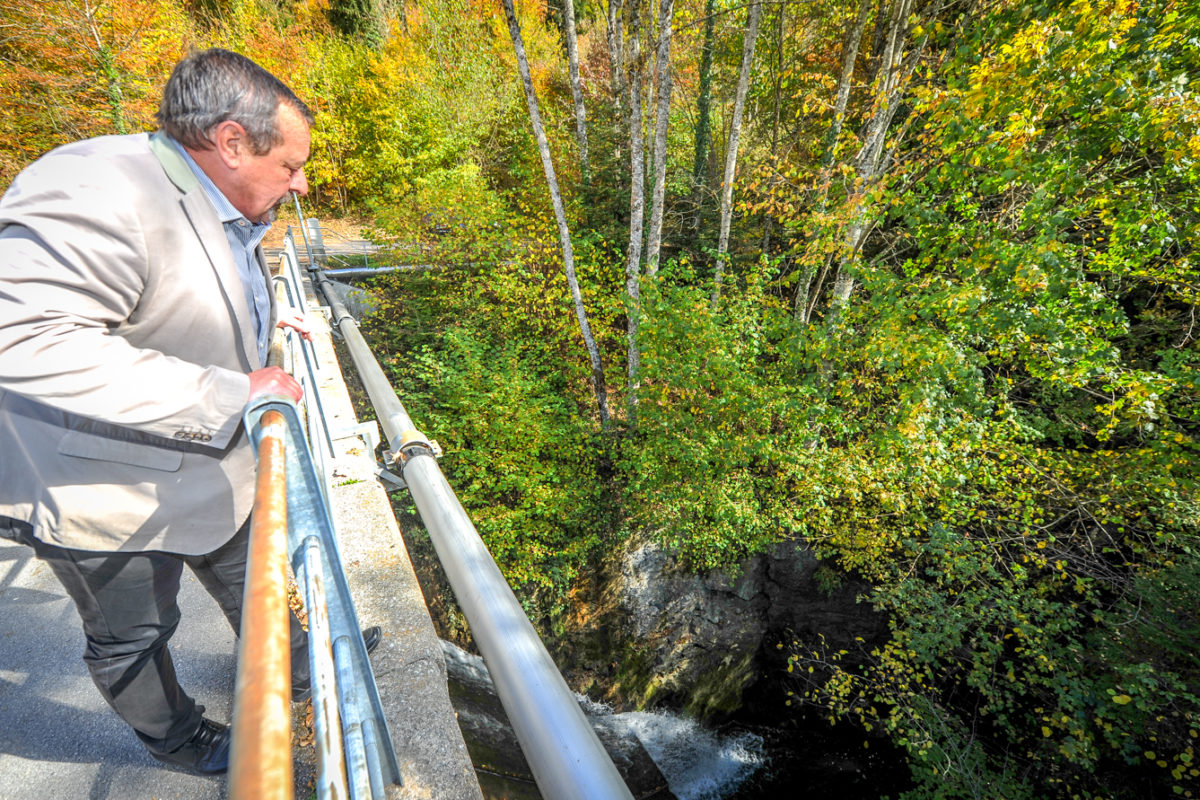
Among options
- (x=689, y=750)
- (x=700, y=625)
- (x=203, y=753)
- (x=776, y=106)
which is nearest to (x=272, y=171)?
(x=203, y=753)

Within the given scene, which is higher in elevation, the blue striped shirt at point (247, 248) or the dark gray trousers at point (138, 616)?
the blue striped shirt at point (247, 248)

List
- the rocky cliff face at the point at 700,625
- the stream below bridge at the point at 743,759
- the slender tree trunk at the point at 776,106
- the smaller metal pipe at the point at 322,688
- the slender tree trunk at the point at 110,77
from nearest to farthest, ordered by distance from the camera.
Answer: the smaller metal pipe at the point at 322,688
the stream below bridge at the point at 743,759
the rocky cliff face at the point at 700,625
the slender tree trunk at the point at 110,77
the slender tree trunk at the point at 776,106

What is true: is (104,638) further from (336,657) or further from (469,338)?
(469,338)

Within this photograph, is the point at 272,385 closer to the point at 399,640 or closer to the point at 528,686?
the point at 528,686

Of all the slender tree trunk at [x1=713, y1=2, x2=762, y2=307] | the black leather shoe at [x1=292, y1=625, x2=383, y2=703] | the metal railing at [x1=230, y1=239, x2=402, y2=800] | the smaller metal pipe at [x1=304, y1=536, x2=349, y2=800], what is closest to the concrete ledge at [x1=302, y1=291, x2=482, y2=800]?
the black leather shoe at [x1=292, y1=625, x2=383, y2=703]

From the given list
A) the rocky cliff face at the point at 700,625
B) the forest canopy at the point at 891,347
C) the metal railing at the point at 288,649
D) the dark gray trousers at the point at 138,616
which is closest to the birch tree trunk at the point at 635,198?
the forest canopy at the point at 891,347

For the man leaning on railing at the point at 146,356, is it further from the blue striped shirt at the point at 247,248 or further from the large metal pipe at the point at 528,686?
the large metal pipe at the point at 528,686

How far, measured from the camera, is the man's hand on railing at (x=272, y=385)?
108 cm

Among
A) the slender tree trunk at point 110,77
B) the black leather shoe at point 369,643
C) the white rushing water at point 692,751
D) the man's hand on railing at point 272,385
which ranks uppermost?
the slender tree trunk at point 110,77

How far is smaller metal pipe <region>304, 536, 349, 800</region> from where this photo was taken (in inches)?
21.6

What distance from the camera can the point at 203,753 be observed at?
65.4 inches

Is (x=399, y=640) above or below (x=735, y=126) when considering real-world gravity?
below

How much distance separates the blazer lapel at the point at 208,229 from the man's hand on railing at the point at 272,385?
0.98 feet

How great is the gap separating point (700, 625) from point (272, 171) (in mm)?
8672
